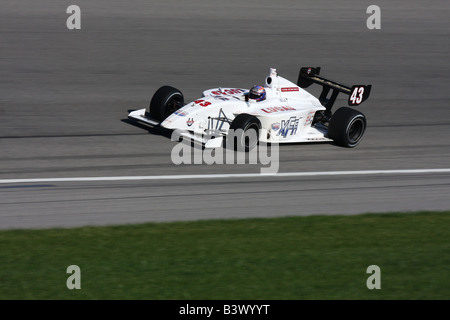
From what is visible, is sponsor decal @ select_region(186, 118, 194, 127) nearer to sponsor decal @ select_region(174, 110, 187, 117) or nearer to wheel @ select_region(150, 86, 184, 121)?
sponsor decal @ select_region(174, 110, 187, 117)

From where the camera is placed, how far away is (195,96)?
50.9 feet

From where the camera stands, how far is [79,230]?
332 inches

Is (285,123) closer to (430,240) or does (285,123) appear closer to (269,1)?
(430,240)

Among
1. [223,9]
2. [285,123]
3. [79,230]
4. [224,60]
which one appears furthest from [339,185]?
[223,9]

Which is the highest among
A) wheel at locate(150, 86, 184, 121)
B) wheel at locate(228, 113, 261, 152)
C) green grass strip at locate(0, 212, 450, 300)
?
wheel at locate(150, 86, 184, 121)

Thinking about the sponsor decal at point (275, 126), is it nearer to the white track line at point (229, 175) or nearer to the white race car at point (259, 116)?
the white race car at point (259, 116)

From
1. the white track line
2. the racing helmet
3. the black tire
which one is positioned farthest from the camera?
the black tire

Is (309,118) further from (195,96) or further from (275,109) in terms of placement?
(195,96)

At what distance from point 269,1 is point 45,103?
11.7 m

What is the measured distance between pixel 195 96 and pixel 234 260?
835cm

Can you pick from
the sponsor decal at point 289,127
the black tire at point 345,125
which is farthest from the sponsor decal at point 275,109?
the black tire at point 345,125

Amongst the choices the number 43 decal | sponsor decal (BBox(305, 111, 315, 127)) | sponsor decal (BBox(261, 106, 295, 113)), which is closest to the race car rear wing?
the number 43 decal

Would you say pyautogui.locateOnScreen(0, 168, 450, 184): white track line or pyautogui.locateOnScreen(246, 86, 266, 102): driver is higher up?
pyautogui.locateOnScreen(246, 86, 266, 102): driver

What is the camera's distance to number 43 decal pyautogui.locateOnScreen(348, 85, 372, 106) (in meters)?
12.9
